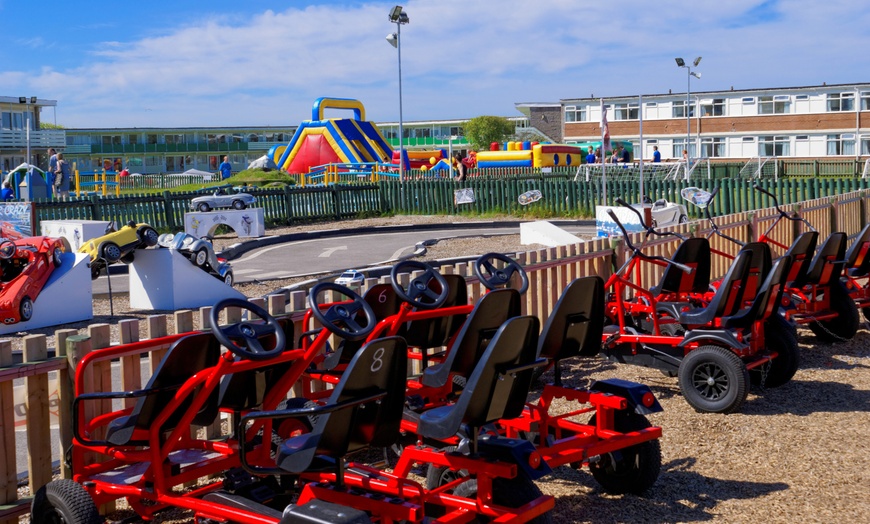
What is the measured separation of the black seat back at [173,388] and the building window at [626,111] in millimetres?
58805

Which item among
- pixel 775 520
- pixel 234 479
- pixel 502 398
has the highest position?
pixel 502 398

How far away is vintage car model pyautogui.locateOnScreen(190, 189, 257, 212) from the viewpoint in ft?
84.9

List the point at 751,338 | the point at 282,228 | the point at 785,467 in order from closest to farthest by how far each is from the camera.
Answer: the point at 785,467, the point at 751,338, the point at 282,228

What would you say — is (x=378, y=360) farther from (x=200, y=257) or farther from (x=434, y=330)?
(x=200, y=257)

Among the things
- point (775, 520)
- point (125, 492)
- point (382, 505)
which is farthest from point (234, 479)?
point (775, 520)

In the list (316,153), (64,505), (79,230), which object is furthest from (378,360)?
(316,153)

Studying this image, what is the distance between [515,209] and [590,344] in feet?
79.5

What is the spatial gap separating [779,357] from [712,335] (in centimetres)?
85

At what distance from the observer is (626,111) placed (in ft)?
204

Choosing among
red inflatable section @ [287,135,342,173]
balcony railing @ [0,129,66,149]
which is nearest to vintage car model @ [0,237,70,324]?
red inflatable section @ [287,135,342,173]

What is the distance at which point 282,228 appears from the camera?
27.6 meters

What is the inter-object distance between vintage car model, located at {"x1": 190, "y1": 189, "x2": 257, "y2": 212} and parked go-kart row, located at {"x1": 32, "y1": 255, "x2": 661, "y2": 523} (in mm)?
21036

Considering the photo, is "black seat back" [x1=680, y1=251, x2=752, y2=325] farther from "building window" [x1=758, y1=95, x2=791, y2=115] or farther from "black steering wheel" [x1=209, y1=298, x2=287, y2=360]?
"building window" [x1=758, y1=95, x2=791, y2=115]

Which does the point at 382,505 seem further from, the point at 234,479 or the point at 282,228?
the point at 282,228
